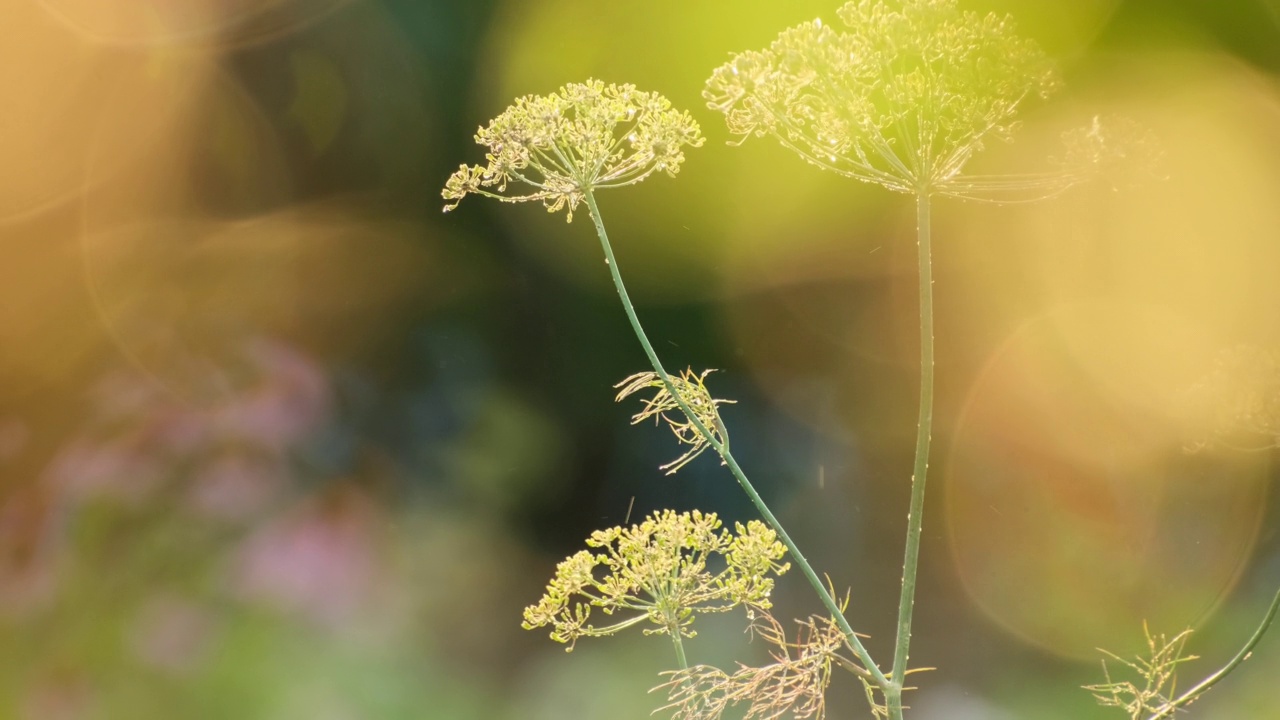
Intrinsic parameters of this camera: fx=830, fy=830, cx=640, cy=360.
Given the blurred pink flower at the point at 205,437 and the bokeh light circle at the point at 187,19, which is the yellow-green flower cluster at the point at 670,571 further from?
the bokeh light circle at the point at 187,19

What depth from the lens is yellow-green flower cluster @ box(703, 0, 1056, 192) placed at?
2.03 feet

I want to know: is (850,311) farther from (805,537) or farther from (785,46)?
(785,46)

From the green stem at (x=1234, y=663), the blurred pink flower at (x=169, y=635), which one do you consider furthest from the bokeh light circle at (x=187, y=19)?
the green stem at (x=1234, y=663)

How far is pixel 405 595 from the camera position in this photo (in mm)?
1800

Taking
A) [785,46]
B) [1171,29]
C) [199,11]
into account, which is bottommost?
[785,46]

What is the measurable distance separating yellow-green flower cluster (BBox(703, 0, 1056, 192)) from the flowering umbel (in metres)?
0.10

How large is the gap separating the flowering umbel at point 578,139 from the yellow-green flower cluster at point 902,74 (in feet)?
0.32

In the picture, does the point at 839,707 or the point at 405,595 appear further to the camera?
the point at 405,595

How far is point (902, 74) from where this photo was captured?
634mm

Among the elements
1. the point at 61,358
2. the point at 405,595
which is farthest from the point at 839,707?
the point at 61,358

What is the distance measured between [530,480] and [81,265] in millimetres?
1049

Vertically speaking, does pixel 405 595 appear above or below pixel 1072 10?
below

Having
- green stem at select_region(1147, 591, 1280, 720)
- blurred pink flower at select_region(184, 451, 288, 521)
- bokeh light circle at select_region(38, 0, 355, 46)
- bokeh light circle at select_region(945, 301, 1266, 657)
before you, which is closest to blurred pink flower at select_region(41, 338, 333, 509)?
blurred pink flower at select_region(184, 451, 288, 521)

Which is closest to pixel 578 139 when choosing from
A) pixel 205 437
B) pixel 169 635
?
pixel 205 437
